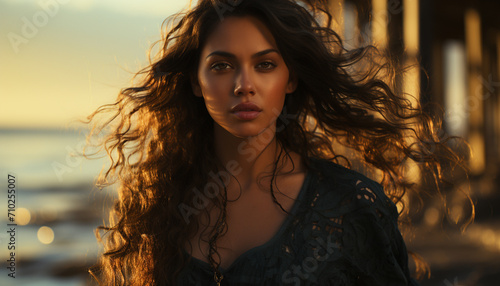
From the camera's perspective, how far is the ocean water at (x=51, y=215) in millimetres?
3701

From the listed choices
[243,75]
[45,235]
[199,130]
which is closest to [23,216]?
[45,235]

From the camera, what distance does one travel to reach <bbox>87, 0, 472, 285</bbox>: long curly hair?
7.70 ft

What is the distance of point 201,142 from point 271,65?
1.67 ft

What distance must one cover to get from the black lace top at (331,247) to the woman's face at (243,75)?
340 mm

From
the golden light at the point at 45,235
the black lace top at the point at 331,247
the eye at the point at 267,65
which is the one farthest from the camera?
the golden light at the point at 45,235

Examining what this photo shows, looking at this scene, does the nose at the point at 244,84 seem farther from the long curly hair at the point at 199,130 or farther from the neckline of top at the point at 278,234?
the neckline of top at the point at 278,234

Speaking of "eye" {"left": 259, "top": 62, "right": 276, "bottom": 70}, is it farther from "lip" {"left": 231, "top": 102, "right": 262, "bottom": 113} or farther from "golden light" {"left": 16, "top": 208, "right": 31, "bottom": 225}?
"golden light" {"left": 16, "top": 208, "right": 31, "bottom": 225}

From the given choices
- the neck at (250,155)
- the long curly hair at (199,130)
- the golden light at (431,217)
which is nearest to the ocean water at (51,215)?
the long curly hair at (199,130)

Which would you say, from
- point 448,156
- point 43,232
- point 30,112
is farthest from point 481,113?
point 30,112

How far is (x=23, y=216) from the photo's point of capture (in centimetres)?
1133

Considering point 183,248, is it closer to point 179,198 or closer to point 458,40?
point 179,198

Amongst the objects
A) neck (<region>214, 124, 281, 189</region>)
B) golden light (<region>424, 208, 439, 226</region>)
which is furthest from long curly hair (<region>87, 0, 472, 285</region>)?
golden light (<region>424, 208, 439, 226</region>)

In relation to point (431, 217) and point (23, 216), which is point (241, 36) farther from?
point (23, 216)

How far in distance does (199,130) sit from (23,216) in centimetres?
971
